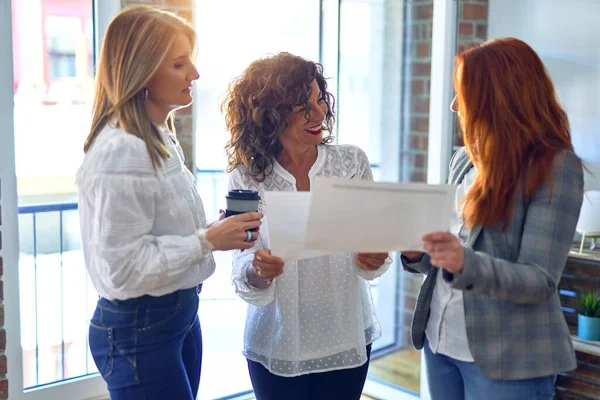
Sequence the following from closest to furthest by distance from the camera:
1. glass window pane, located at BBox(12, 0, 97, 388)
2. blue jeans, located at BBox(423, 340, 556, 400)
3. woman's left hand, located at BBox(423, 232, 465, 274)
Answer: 1. woman's left hand, located at BBox(423, 232, 465, 274)
2. blue jeans, located at BBox(423, 340, 556, 400)
3. glass window pane, located at BBox(12, 0, 97, 388)

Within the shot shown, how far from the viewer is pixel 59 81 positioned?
2.58 metres

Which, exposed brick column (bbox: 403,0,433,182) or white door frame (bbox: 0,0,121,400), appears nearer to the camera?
white door frame (bbox: 0,0,121,400)

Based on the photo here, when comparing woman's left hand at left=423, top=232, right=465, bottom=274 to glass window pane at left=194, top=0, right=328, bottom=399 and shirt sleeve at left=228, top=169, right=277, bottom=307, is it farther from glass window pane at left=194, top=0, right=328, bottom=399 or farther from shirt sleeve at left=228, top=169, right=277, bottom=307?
glass window pane at left=194, top=0, right=328, bottom=399

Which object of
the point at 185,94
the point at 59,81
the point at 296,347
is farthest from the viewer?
the point at 59,81

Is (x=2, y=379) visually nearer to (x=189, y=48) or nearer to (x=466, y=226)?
(x=189, y=48)

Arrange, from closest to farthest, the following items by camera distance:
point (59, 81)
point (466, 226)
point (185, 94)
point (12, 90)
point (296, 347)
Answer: point (466, 226) → point (185, 94) → point (296, 347) → point (12, 90) → point (59, 81)

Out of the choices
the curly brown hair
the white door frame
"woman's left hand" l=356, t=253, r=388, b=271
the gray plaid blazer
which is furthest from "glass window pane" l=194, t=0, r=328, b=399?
the gray plaid blazer

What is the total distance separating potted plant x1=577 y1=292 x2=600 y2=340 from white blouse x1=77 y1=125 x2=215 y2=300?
5.46 feet

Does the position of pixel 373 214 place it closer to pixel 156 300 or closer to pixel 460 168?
pixel 460 168

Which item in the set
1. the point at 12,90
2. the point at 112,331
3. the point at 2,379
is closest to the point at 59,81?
the point at 12,90

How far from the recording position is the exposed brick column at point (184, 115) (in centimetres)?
259

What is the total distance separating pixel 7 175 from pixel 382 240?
61.6 inches

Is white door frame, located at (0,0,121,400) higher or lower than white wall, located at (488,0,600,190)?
lower

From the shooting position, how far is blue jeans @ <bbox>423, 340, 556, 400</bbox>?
4.58 ft
